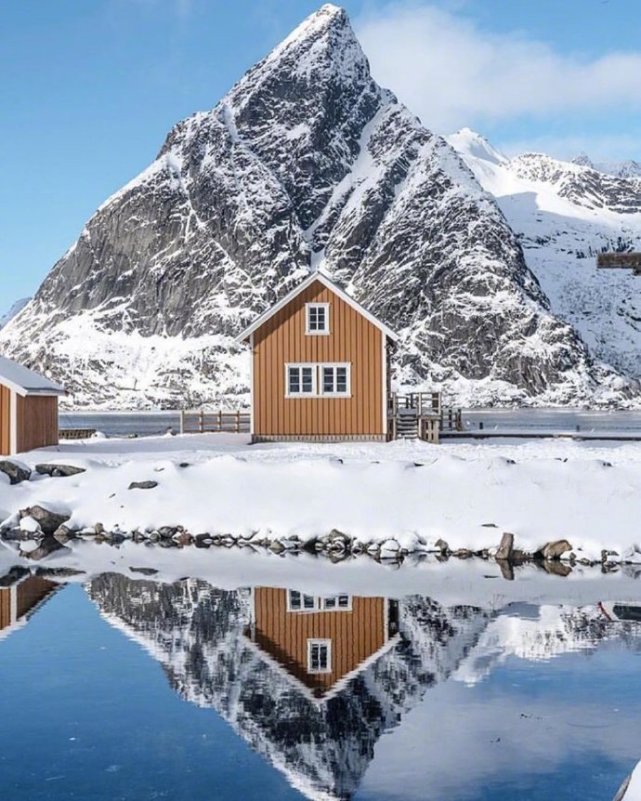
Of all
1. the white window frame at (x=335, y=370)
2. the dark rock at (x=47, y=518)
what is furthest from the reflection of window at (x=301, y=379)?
the dark rock at (x=47, y=518)

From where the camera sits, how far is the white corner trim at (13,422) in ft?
120

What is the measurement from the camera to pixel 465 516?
2472 centimetres

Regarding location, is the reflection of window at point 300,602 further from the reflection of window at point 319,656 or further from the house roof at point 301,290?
the house roof at point 301,290

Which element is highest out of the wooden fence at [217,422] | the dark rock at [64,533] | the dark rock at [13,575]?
the wooden fence at [217,422]

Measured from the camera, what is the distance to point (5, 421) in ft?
121

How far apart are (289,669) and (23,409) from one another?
2565cm

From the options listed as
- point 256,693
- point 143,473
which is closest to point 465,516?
point 143,473

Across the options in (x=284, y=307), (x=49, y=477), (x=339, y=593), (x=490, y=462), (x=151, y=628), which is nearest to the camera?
(x=151, y=628)

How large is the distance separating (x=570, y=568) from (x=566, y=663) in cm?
827

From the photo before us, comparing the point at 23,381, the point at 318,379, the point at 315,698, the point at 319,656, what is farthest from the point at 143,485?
the point at 318,379

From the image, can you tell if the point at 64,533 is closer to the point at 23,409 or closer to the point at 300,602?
the point at 300,602

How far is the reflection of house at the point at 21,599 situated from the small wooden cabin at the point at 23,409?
1665 cm

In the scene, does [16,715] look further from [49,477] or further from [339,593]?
[49,477]

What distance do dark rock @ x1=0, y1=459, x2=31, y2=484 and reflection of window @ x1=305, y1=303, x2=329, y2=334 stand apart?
18.2 meters
